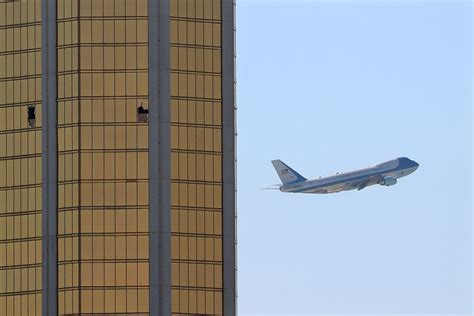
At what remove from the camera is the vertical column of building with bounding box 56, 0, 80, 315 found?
174375 mm

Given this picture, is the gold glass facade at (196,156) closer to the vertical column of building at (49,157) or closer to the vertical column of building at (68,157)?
the vertical column of building at (68,157)

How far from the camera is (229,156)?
178375mm

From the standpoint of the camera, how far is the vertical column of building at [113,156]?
174500 millimetres

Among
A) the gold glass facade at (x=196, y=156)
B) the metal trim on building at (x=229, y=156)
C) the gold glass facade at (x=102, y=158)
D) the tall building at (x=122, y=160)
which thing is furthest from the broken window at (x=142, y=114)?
the metal trim on building at (x=229, y=156)

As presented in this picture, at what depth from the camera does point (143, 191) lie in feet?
575

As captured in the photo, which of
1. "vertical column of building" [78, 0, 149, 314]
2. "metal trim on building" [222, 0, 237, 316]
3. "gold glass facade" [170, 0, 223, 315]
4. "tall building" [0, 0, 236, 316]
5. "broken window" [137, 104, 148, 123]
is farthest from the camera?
"broken window" [137, 104, 148, 123]

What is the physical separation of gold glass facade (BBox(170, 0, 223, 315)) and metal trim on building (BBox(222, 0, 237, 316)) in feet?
2.09

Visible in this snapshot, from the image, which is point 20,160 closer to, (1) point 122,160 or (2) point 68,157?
(2) point 68,157

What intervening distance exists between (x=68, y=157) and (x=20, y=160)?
6.93m

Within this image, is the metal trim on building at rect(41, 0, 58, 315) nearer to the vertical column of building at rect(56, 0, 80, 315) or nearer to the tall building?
the tall building

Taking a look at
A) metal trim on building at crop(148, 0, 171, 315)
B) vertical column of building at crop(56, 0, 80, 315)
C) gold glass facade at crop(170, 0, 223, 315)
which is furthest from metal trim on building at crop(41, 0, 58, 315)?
gold glass facade at crop(170, 0, 223, 315)

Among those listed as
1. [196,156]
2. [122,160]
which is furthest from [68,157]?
[196,156]

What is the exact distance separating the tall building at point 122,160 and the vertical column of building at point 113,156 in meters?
0.12

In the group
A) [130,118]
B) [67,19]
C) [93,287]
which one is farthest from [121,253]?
[67,19]
